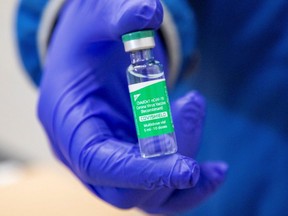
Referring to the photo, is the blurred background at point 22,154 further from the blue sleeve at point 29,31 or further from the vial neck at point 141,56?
the vial neck at point 141,56

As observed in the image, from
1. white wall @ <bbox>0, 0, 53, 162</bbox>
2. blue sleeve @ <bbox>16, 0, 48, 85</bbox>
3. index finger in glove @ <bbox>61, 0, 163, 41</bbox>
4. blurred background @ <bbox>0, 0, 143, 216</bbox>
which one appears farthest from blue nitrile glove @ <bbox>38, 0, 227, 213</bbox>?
white wall @ <bbox>0, 0, 53, 162</bbox>

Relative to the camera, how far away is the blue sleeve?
2.29 feet

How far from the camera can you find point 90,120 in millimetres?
506

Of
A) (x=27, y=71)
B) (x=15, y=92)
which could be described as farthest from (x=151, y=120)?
(x=15, y=92)

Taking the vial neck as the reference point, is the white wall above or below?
below

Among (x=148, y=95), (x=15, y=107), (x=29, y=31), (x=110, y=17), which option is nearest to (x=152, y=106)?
(x=148, y=95)

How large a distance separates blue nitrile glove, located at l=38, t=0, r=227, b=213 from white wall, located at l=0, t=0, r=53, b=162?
56 centimetres

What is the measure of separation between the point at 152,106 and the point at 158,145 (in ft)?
0.13

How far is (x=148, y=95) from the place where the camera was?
1.32 ft

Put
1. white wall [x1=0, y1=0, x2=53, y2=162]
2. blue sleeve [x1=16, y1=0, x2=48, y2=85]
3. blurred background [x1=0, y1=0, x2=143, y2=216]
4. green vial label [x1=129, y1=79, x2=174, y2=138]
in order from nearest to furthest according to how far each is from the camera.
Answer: green vial label [x1=129, y1=79, x2=174, y2=138] → blue sleeve [x1=16, y1=0, x2=48, y2=85] → blurred background [x1=0, y1=0, x2=143, y2=216] → white wall [x1=0, y1=0, x2=53, y2=162]

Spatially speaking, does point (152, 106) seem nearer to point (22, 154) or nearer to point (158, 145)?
point (158, 145)

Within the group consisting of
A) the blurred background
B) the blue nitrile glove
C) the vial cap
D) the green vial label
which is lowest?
the blurred background

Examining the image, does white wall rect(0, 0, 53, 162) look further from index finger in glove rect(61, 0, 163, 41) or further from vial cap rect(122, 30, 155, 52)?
vial cap rect(122, 30, 155, 52)

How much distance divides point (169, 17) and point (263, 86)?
0.43 feet
